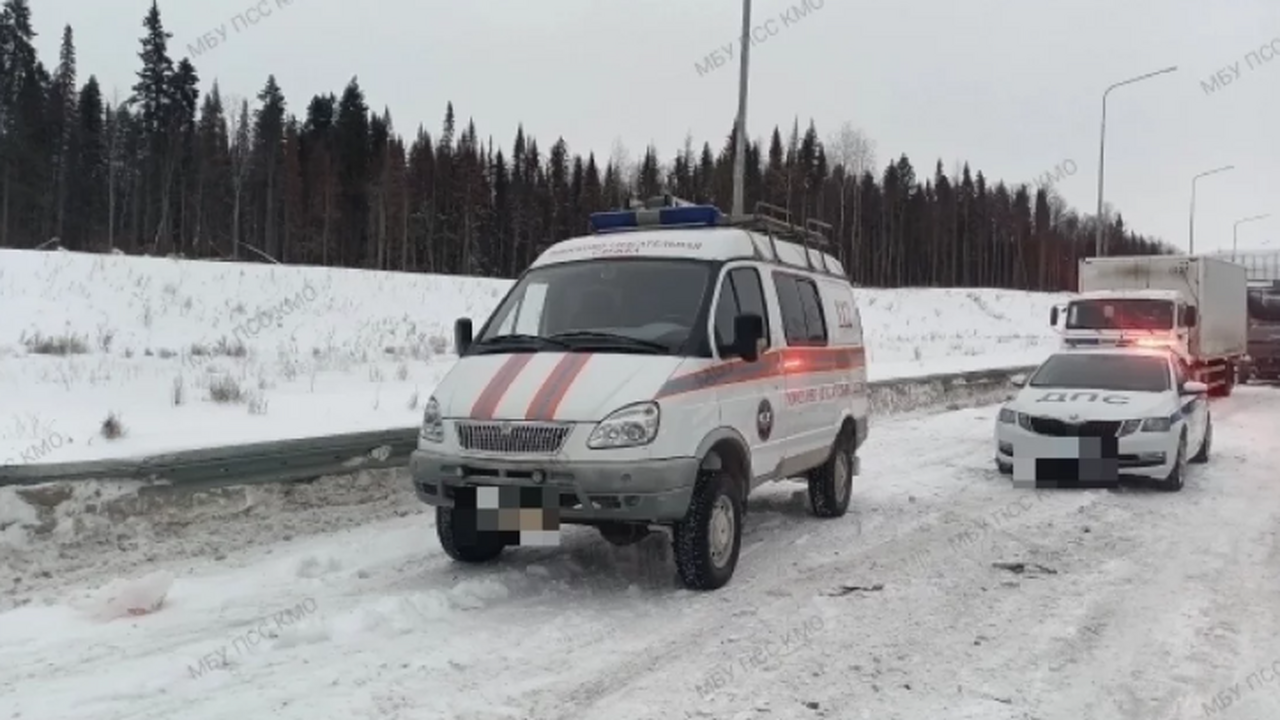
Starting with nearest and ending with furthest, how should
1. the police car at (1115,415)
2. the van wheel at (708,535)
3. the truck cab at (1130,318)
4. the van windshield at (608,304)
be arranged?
the van wheel at (708,535) → the van windshield at (608,304) → the police car at (1115,415) → the truck cab at (1130,318)

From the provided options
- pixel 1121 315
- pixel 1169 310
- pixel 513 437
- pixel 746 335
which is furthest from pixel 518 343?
pixel 1169 310

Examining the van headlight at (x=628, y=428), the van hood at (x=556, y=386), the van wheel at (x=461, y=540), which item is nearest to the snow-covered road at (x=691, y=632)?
the van wheel at (x=461, y=540)

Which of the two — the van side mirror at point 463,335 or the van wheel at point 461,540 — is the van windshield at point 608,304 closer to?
the van side mirror at point 463,335

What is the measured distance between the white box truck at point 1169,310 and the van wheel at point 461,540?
14.6m

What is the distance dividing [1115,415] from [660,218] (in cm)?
560

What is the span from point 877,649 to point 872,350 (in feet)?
90.7

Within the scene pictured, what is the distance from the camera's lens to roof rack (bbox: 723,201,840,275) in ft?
26.2

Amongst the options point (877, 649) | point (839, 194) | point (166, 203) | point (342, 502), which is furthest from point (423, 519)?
point (839, 194)

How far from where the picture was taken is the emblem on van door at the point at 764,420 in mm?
6977

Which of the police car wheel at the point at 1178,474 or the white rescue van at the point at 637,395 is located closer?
the white rescue van at the point at 637,395

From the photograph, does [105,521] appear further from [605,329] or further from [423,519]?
[605,329]

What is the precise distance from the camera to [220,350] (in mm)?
18406

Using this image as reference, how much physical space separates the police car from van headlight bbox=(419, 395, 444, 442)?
683cm

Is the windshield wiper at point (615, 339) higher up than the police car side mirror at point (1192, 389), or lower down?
higher up
